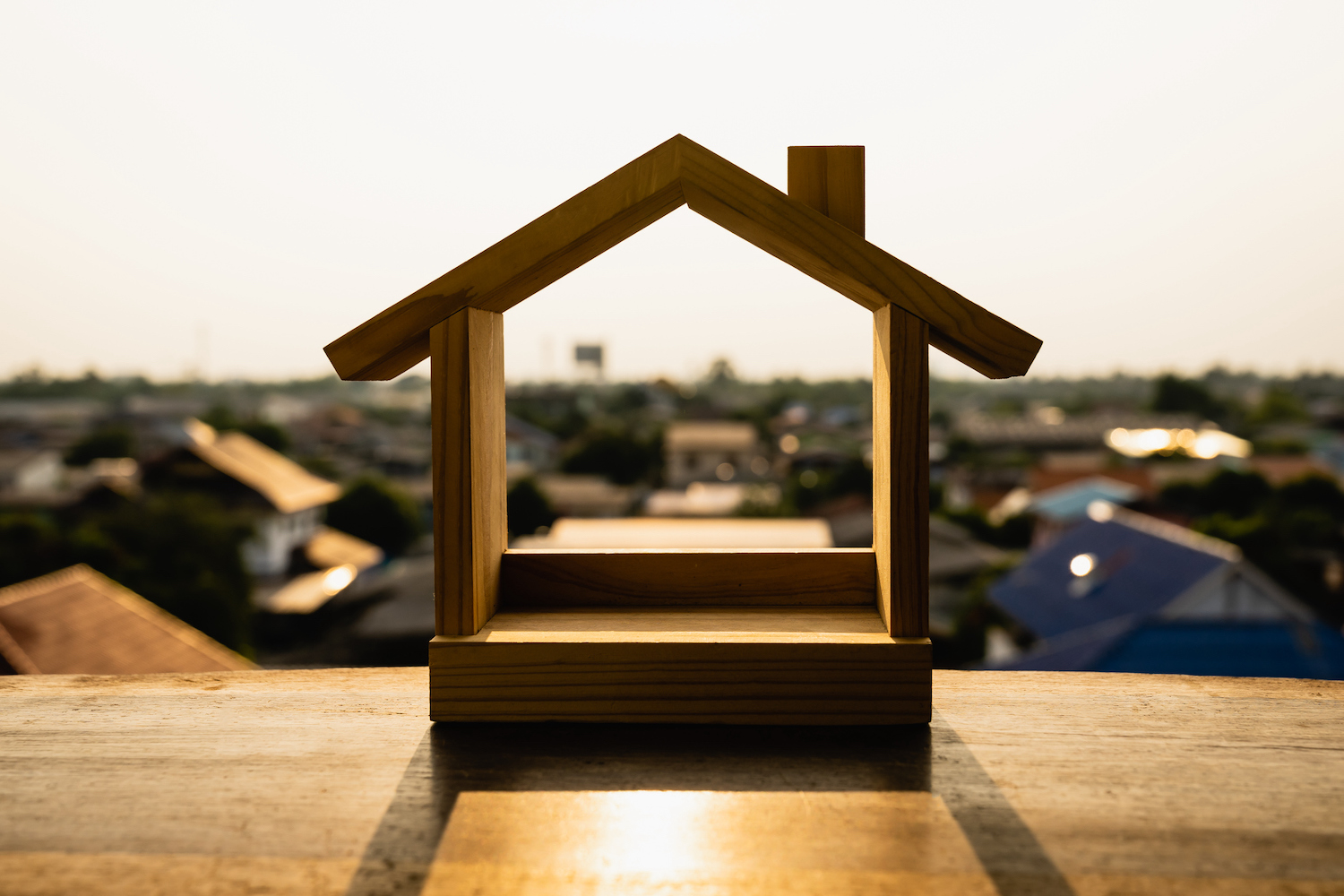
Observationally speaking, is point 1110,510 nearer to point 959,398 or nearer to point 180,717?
point 180,717

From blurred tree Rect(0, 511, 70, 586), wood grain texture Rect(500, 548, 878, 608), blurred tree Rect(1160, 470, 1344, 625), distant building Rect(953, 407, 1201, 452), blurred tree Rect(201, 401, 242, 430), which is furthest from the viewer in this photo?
distant building Rect(953, 407, 1201, 452)

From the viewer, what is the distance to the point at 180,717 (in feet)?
4.15

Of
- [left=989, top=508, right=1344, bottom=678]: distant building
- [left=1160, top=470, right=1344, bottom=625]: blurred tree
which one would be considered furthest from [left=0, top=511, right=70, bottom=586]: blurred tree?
[left=1160, top=470, right=1344, bottom=625]: blurred tree

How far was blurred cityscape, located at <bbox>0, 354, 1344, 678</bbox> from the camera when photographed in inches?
318

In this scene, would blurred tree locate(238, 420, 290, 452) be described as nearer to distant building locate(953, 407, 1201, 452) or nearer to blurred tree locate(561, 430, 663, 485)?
blurred tree locate(561, 430, 663, 485)

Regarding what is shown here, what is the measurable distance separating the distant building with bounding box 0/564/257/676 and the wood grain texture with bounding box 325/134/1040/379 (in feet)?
13.6

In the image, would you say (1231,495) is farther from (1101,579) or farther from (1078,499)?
(1101,579)

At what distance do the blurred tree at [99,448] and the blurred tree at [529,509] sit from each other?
89.5ft

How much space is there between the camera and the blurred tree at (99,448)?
39.5m

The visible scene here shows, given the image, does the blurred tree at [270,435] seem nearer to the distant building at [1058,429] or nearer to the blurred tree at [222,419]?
the blurred tree at [222,419]

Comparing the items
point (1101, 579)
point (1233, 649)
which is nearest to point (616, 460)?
point (1101, 579)

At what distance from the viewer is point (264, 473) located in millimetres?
24344

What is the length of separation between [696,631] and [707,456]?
35565 millimetres

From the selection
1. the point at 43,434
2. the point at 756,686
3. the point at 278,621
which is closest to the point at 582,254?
the point at 756,686
